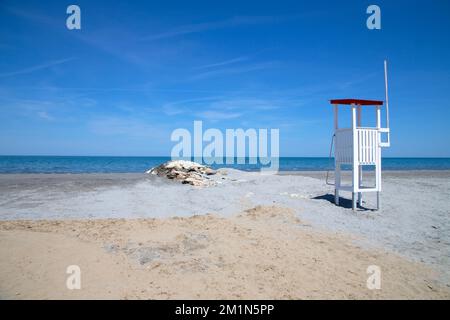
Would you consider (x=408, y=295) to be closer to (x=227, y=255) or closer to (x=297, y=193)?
(x=227, y=255)

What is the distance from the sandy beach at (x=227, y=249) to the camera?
14.1ft

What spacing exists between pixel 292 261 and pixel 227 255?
112 cm

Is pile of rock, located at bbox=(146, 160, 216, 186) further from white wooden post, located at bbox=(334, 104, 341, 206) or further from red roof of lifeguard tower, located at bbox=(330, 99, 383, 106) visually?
red roof of lifeguard tower, located at bbox=(330, 99, 383, 106)

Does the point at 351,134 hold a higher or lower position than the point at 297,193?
higher

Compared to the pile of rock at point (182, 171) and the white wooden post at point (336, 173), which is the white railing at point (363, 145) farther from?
the pile of rock at point (182, 171)

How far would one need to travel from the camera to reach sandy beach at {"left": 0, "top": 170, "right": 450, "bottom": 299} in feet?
14.1

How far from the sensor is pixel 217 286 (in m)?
4.32

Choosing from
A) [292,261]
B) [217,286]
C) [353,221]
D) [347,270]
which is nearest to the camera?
[217,286]
